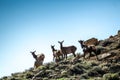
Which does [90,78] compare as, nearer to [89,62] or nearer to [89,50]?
[89,62]

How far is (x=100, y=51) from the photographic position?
34.6m

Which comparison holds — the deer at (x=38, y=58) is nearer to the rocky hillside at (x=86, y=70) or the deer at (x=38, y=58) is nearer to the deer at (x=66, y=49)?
the deer at (x=66, y=49)

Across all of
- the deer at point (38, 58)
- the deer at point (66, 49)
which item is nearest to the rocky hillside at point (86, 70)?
the deer at point (66, 49)

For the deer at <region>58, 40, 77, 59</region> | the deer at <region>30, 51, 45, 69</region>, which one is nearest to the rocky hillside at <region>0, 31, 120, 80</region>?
the deer at <region>58, 40, 77, 59</region>

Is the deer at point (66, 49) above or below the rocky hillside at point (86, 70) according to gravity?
above

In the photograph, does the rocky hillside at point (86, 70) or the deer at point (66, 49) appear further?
the deer at point (66, 49)

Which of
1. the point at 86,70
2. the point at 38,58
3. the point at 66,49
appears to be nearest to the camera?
the point at 86,70

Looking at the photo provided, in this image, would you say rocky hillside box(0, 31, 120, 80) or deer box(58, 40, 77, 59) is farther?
deer box(58, 40, 77, 59)

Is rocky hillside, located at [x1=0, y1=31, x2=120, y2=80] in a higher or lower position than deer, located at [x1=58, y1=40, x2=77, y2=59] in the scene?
lower

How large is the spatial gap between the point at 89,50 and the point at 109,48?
3691 mm

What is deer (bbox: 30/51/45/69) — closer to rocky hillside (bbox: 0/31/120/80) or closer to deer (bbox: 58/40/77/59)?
deer (bbox: 58/40/77/59)

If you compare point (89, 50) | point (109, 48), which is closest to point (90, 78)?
point (89, 50)

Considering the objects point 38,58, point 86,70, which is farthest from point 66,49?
point 86,70

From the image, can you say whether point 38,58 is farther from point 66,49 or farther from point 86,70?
point 86,70
